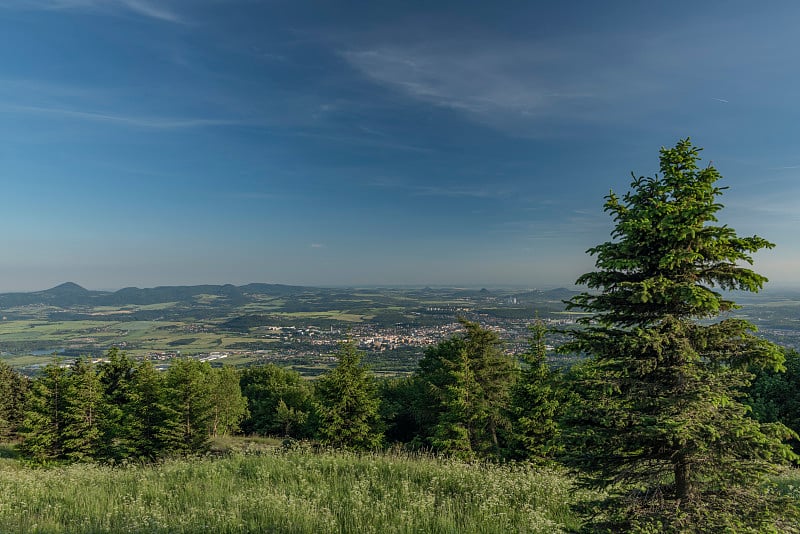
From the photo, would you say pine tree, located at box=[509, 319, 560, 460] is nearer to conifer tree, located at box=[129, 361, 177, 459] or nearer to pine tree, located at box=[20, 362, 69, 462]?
conifer tree, located at box=[129, 361, 177, 459]

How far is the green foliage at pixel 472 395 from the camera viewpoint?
27.9m

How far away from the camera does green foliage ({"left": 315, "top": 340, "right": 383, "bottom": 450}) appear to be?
93.6 ft

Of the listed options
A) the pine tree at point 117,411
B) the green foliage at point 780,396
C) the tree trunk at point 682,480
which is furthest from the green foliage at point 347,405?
the green foliage at point 780,396

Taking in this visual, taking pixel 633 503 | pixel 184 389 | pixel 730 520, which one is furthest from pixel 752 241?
pixel 184 389

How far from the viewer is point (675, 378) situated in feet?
17.0

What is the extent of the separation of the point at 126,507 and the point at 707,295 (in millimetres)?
10078

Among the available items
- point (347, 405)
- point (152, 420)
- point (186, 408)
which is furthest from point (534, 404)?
point (152, 420)

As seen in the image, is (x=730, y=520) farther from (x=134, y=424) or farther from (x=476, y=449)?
(x=134, y=424)

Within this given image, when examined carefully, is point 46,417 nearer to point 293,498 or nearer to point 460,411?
point 460,411

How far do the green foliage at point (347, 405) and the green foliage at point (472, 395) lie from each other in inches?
197

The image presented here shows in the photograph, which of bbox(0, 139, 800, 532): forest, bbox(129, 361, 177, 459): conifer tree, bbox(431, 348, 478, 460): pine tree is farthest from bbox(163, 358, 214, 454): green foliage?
bbox(0, 139, 800, 532): forest

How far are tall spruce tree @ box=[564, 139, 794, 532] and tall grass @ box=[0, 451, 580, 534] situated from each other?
4.44ft

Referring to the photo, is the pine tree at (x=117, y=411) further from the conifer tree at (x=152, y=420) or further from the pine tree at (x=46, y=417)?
the pine tree at (x=46, y=417)

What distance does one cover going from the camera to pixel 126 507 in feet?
22.7
